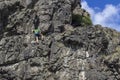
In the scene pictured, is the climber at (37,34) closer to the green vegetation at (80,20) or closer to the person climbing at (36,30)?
the person climbing at (36,30)

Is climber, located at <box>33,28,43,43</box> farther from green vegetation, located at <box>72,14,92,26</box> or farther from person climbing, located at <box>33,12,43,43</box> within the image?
green vegetation, located at <box>72,14,92,26</box>

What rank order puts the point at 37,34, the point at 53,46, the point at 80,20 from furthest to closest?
the point at 80,20 < the point at 37,34 < the point at 53,46

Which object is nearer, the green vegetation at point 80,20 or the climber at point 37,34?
the climber at point 37,34

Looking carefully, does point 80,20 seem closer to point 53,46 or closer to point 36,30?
point 53,46

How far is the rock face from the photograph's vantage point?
200 ft

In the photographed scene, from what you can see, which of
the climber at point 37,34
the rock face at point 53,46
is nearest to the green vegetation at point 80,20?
the rock face at point 53,46

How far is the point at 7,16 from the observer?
214 feet

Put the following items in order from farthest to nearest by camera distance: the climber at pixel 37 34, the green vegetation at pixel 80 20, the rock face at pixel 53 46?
the green vegetation at pixel 80 20
the climber at pixel 37 34
the rock face at pixel 53 46

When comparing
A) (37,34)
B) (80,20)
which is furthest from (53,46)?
(80,20)

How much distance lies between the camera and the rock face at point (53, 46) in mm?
60938

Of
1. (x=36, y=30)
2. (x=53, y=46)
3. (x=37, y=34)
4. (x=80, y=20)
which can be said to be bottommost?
(x=53, y=46)

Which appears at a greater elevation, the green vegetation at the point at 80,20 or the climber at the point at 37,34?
the green vegetation at the point at 80,20

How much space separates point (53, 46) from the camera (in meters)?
62.4

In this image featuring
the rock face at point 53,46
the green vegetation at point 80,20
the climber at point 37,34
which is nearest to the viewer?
the rock face at point 53,46
